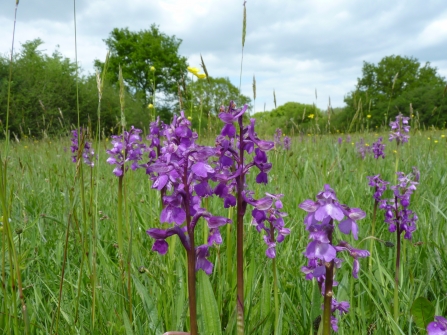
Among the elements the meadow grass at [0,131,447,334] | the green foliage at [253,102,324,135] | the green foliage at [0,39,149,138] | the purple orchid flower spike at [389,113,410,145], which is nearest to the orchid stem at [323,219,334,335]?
the meadow grass at [0,131,447,334]

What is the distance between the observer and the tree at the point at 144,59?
145 feet

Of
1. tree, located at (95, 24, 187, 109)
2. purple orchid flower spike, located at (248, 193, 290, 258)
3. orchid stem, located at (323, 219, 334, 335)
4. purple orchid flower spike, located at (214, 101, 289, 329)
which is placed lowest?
orchid stem, located at (323, 219, 334, 335)

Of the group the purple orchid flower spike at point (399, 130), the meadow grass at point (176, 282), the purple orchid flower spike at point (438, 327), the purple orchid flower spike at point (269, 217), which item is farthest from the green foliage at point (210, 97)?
the purple orchid flower spike at point (399, 130)

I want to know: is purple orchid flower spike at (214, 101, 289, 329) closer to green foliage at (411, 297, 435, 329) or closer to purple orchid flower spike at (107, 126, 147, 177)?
green foliage at (411, 297, 435, 329)

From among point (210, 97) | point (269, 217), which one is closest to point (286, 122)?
point (210, 97)

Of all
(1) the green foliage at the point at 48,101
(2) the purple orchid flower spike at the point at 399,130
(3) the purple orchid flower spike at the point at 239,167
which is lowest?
(3) the purple orchid flower spike at the point at 239,167

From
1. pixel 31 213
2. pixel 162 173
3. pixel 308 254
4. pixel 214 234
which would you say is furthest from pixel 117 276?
pixel 31 213

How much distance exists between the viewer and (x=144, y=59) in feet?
149

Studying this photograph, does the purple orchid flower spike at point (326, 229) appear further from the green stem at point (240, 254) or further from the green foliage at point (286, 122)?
the green foliage at point (286, 122)

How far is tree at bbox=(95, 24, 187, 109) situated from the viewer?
44.2 meters

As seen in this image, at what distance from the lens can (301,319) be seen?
161cm

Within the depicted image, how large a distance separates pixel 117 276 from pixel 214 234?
111 centimetres

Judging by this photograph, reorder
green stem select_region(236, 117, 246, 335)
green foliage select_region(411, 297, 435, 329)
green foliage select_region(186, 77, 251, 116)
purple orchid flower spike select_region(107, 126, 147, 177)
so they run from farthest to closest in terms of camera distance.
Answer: purple orchid flower spike select_region(107, 126, 147, 177) < green foliage select_region(186, 77, 251, 116) < green foliage select_region(411, 297, 435, 329) < green stem select_region(236, 117, 246, 335)

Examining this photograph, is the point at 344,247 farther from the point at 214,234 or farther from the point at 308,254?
the point at 214,234
